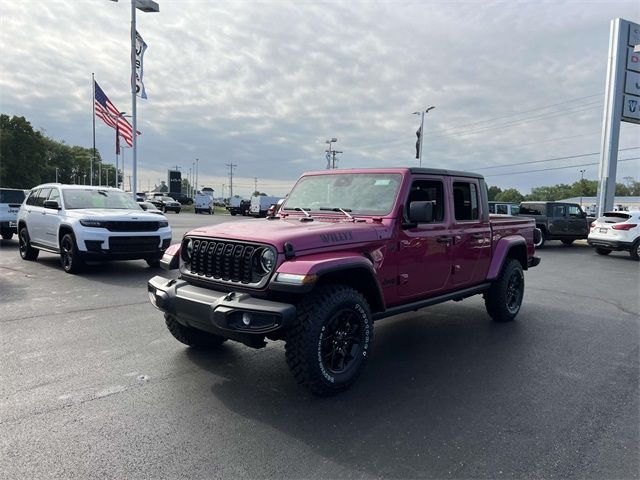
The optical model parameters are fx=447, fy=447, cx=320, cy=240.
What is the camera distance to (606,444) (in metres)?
3.00

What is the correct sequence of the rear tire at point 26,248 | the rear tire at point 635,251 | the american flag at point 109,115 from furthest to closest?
the american flag at point 109,115, the rear tire at point 635,251, the rear tire at point 26,248

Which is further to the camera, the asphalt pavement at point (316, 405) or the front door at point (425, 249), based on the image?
the front door at point (425, 249)

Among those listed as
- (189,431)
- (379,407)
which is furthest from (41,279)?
(379,407)

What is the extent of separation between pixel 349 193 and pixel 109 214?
591cm

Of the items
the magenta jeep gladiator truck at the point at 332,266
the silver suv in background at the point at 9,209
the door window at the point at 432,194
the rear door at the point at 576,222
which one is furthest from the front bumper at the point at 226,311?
the rear door at the point at 576,222

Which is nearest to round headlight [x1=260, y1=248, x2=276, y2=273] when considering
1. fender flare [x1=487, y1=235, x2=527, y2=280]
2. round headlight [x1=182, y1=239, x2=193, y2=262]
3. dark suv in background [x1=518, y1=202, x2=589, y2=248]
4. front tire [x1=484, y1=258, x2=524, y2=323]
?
round headlight [x1=182, y1=239, x2=193, y2=262]

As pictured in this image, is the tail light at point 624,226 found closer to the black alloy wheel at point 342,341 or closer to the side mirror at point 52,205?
the black alloy wheel at point 342,341

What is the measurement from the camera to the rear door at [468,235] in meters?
5.09

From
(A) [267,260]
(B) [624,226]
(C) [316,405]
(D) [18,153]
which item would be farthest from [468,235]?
(D) [18,153]

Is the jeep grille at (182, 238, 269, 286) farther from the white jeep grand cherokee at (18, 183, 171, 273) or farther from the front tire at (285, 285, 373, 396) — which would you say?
the white jeep grand cherokee at (18, 183, 171, 273)

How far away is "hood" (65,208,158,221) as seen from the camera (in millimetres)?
8508

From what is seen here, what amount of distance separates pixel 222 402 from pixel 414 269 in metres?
2.21

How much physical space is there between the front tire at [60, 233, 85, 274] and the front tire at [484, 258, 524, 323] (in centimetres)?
733

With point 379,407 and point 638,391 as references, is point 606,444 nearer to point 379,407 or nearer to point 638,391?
point 638,391
